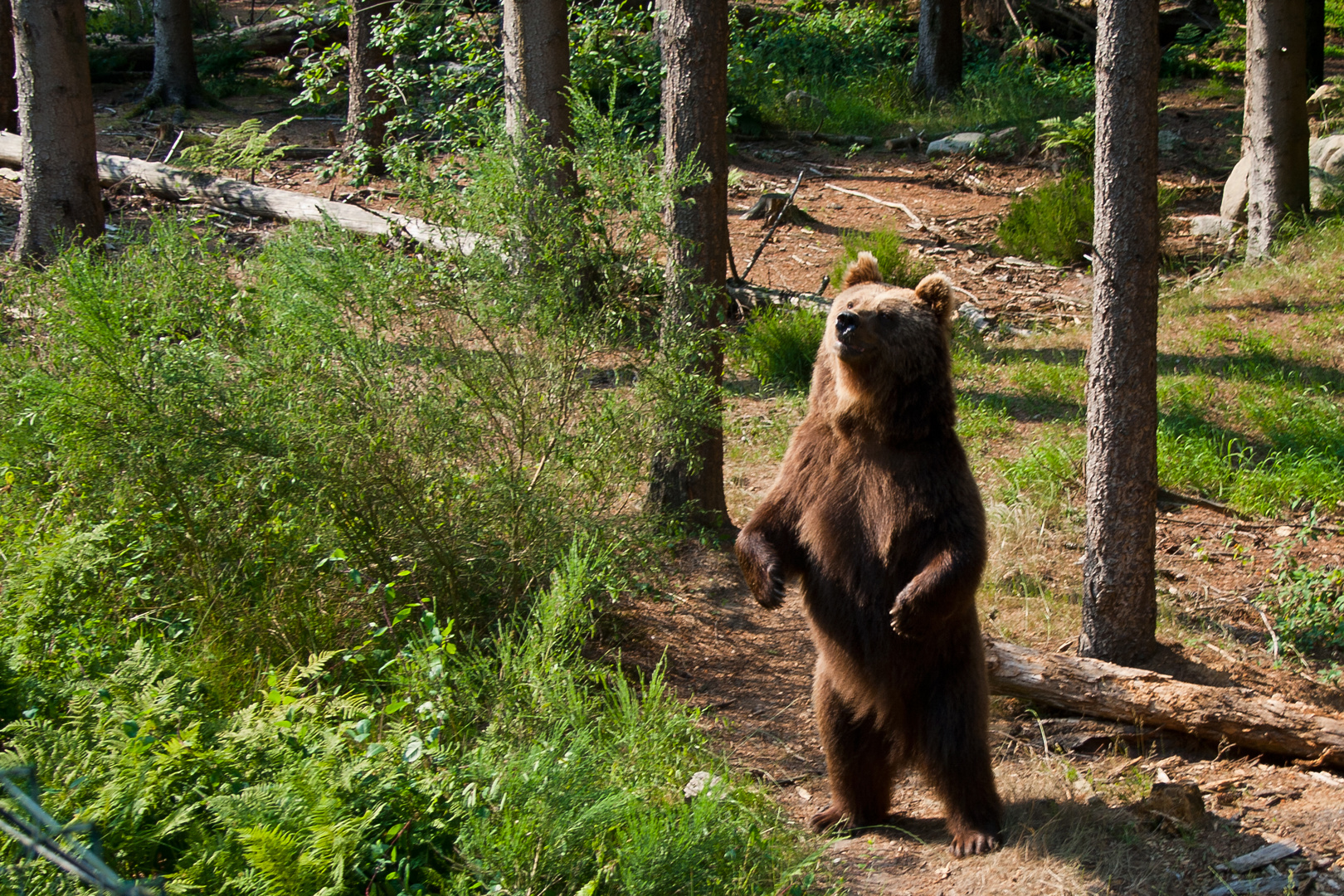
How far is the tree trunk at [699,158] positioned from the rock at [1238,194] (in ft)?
27.3

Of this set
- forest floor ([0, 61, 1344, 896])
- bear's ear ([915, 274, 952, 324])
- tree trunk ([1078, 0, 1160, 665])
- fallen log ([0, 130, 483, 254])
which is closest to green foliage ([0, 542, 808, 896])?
forest floor ([0, 61, 1344, 896])

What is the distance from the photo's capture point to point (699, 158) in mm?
6445

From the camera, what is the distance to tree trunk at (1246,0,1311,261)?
1068 centimetres

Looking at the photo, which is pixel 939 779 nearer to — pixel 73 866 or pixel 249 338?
pixel 73 866

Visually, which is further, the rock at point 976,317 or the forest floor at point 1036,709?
the rock at point 976,317

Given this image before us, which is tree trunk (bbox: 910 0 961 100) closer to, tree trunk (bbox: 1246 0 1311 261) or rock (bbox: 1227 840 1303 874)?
tree trunk (bbox: 1246 0 1311 261)

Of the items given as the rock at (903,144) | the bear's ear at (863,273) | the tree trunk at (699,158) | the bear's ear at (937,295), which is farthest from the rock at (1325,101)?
the bear's ear at (937,295)

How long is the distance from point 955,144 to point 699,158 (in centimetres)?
1046

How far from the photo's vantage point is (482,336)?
5305 millimetres

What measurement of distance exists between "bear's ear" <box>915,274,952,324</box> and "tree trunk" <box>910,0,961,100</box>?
15144 mm

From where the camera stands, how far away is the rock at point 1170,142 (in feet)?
50.9

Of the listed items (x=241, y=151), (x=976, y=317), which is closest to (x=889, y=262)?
(x=976, y=317)

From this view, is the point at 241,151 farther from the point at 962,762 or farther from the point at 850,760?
the point at 962,762

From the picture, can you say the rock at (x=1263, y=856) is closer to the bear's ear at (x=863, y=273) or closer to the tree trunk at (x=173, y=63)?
the bear's ear at (x=863, y=273)
